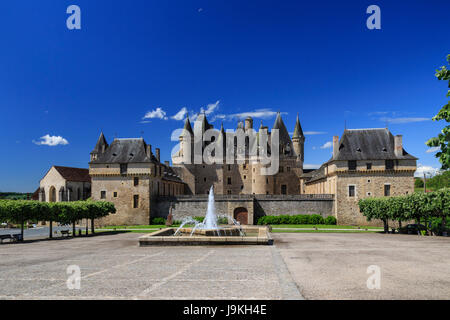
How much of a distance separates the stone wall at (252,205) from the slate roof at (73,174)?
2261 cm

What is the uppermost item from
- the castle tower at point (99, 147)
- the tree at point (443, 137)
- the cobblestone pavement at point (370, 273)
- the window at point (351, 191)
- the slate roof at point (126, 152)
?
the castle tower at point (99, 147)

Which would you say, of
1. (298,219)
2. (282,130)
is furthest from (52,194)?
(282,130)

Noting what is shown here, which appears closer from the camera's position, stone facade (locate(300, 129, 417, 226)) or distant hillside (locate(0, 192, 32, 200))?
stone facade (locate(300, 129, 417, 226))

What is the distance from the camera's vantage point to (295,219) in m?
46.2

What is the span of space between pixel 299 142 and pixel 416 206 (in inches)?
1481

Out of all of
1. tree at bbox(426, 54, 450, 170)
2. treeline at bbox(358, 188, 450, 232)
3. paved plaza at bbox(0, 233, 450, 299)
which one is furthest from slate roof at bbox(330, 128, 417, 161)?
tree at bbox(426, 54, 450, 170)


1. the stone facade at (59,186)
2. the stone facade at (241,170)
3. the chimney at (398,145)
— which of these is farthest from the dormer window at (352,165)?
the stone facade at (59,186)

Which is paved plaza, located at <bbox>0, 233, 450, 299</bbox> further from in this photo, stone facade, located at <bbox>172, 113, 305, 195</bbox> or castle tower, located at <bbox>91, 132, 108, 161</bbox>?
castle tower, located at <bbox>91, 132, 108, 161</bbox>

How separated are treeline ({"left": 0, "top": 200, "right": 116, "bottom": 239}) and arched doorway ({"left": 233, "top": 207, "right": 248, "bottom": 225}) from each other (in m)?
19.2

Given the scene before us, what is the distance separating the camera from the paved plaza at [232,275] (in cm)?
948

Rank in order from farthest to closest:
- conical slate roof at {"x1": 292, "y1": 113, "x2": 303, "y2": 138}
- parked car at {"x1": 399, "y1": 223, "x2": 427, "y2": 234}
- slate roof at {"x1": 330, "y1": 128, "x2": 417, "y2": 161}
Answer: conical slate roof at {"x1": 292, "y1": 113, "x2": 303, "y2": 138} → slate roof at {"x1": 330, "y1": 128, "x2": 417, "y2": 161} → parked car at {"x1": 399, "y1": 223, "x2": 427, "y2": 234}

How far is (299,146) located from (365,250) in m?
48.2

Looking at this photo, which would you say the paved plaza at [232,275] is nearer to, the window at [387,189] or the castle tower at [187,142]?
the window at [387,189]

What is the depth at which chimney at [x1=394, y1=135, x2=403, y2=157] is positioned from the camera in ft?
146
